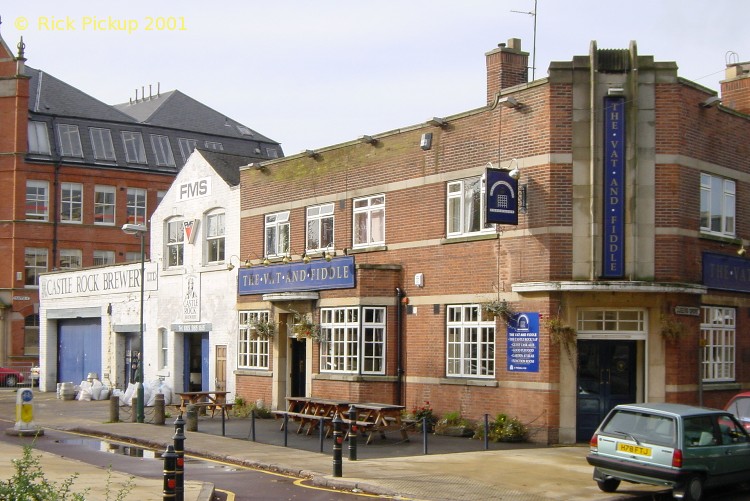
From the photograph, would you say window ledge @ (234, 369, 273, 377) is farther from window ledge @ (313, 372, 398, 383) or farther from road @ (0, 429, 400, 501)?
road @ (0, 429, 400, 501)

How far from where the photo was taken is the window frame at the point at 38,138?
179 ft

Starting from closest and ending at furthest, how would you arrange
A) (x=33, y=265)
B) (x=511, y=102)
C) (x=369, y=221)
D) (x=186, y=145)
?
(x=511, y=102)
(x=369, y=221)
(x=33, y=265)
(x=186, y=145)

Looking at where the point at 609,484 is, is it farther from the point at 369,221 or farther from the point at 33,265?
the point at 33,265

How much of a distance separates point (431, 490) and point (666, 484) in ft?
11.4

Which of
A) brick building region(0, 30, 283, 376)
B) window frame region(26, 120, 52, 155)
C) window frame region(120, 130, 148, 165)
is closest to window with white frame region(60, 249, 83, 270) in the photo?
brick building region(0, 30, 283, 376)

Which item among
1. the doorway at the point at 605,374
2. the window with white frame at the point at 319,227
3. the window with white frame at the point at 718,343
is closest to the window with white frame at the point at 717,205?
the window with white frame at the point at 718,343

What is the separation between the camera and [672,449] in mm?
14039

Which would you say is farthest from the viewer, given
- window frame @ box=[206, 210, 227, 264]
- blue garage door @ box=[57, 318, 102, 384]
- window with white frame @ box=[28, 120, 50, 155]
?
window with white frame @ box=[28, 120, 50, 155]

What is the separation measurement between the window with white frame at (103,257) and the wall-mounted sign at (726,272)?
137 ft

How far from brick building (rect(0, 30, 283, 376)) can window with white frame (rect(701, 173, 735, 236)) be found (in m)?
41.0

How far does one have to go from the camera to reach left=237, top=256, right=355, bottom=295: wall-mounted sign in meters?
25.2

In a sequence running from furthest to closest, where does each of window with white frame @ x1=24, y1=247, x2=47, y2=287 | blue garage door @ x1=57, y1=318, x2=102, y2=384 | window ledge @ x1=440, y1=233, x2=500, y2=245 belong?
1. window with white frame @ x1=24, y1=247, x2=47, y2=287
2. blue garage door @ x1=57, y1=318, x2=102, y2=384
3. window ledge @ x1=440, y1=233, x2=500, y2=245

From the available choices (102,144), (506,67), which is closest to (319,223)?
(506,67)

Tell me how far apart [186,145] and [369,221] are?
36133 millimetres
